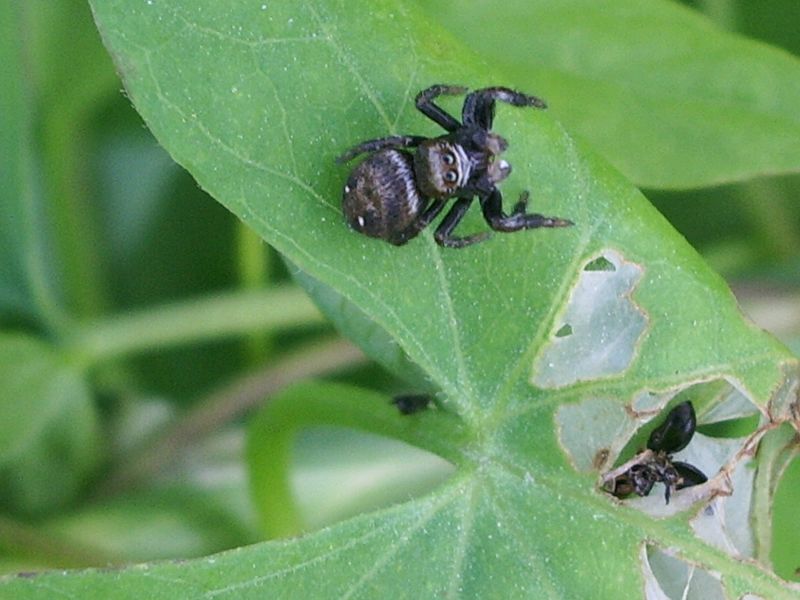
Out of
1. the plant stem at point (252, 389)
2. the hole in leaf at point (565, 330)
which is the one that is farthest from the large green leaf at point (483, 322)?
the plant stem at point (252, 389)

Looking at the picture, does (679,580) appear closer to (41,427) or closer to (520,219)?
(520,219)

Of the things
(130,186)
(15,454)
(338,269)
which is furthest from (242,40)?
(130,186)

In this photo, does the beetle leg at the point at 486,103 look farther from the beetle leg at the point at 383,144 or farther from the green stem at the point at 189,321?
the green stem at the point at 189,321

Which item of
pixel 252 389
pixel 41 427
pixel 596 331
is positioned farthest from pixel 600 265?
pixel 41 427

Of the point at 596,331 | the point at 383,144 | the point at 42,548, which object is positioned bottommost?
the point at 42,548

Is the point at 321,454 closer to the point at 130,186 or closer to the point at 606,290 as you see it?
the point at 130,186

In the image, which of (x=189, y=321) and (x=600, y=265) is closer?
(x=600, y=265)
